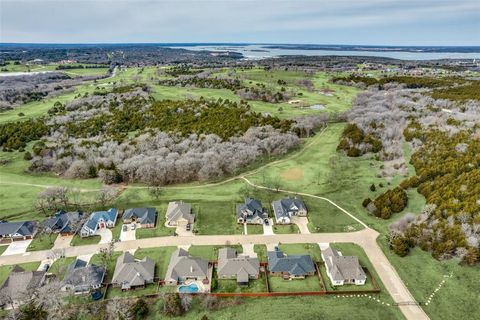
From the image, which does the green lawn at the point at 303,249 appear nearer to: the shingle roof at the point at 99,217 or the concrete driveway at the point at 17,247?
the shingle roof at the point at 99,217

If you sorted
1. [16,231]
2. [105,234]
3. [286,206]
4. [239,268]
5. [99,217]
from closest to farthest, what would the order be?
[239,268] < [16,231] < [105,234] < [99,217] < [286,206]

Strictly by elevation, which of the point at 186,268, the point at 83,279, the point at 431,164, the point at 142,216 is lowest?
the point at 83,279

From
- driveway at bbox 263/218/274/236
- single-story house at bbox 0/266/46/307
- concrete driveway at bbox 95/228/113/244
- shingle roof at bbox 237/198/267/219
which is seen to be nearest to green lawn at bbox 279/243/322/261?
driveway at bbox 263/218/274/236

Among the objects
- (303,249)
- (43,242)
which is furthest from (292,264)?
(43,242)

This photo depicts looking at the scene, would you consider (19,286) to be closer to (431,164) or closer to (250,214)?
(250,214)

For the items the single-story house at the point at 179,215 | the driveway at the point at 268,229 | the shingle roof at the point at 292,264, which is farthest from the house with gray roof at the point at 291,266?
the single-story house at the point at 179,215

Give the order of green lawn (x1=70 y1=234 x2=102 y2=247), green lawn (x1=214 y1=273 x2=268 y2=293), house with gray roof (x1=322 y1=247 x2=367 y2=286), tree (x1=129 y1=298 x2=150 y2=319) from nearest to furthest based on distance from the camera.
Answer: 1. tree (x1=129 y1=298 x2=150 y2=319)
2. green lawn (x1=214 y1=273 x2=268 y2=293)
3. house with gray roof (x1=322 y1=247 x2=367 y2=286)
4. green lawn (x1=70 y1=234 x2=102 y2=247)

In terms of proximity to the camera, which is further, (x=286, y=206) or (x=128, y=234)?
(x=286, y=206)

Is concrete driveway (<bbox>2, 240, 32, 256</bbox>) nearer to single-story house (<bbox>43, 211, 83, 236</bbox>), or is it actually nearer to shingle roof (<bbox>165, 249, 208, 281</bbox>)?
single-story house (<bbox>43, 211, 83, 236</bbox>)
